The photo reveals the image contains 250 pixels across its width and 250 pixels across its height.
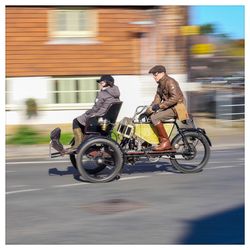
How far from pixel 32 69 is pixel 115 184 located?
10.6 meters

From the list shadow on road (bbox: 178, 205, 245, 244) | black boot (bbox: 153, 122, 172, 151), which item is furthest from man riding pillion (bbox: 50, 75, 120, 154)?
shadow on road (bbox: 178, 205, 245, 244)

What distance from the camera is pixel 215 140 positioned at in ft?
53.0

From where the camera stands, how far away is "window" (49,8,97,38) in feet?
65.5

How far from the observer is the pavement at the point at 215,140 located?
14141mm

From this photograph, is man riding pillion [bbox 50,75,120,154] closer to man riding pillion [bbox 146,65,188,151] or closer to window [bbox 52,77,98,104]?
man riding pillion [bbox 146,65,188,151]

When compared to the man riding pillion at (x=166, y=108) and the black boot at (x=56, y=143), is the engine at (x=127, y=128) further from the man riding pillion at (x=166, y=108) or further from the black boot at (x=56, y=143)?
the black boot at (x=56, y=143)

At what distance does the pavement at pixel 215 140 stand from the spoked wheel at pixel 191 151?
3.87m

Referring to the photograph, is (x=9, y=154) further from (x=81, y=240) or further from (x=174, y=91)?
(x=81, y=240)

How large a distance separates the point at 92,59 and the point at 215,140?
576 cm

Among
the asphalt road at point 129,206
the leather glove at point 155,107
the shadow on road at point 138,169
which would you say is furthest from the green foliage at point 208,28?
the leather glove at point 155,107

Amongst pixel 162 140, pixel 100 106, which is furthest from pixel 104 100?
pixel 162 140
